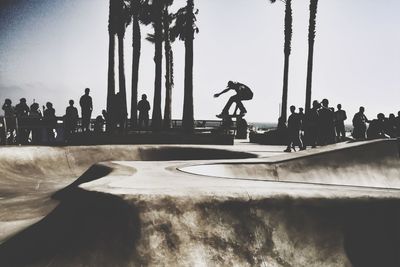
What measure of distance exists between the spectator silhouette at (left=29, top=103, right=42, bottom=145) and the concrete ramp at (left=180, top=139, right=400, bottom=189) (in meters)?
9.41

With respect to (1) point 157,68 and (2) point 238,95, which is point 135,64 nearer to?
(1) point 157,68

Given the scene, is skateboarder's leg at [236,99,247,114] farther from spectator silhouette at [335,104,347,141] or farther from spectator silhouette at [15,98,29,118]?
spectator silhouette at [15,98,29,118]

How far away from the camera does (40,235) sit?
11.1ft

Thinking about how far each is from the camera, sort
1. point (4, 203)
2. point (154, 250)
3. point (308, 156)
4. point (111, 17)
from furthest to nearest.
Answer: point (111, 17), point (308, 156), point (4, 203), point (154, 250)

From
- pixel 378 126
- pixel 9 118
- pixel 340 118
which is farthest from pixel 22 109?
pixel 378 126

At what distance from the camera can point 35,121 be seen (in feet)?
44.5

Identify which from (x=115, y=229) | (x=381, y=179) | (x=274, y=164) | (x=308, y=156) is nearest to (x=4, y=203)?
(x=115, y=229)

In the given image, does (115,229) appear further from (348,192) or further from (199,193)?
(348,192)

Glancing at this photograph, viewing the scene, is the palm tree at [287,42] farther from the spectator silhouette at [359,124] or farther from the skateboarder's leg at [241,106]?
the spectator silhouette at [359,124]

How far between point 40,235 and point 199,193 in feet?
5.00

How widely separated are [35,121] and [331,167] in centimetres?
1084

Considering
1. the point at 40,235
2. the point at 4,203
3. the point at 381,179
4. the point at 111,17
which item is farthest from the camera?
the point at 111,17

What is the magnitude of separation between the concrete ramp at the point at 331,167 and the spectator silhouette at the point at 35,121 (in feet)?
30.9

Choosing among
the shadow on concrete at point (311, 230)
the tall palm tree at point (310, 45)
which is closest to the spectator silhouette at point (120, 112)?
the tall palm tree at point (310, 45)
